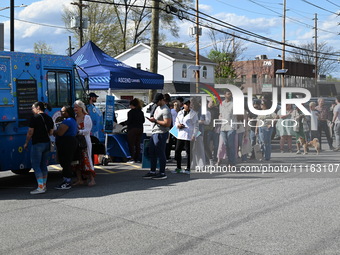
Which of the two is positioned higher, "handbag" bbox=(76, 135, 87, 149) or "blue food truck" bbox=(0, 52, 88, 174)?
"blue food truck" bbox=(0, 52, 88, 174)

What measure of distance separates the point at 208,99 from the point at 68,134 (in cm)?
395

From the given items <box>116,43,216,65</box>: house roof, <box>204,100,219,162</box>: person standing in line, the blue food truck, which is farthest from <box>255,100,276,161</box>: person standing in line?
<box>116,43,216,65</box>: house roof

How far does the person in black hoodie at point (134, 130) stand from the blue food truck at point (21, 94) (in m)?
3.09

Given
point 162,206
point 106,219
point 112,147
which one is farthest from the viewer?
point 112,147

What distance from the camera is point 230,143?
12.1m

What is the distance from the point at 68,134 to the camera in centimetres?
966

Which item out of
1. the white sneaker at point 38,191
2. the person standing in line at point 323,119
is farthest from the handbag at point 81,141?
the person standing in line at point 323,119

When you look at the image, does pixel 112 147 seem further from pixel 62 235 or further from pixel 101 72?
pixel 62 235

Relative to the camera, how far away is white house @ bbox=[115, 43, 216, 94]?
52.7 meters

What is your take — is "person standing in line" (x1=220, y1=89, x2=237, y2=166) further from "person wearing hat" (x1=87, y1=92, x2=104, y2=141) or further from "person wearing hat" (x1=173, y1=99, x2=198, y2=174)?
"person wearing hat" (x1=87, y1=92, x2=104, y2=141)

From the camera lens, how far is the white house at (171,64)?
52.7 metres

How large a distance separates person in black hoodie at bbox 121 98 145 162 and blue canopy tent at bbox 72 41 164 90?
152 cm

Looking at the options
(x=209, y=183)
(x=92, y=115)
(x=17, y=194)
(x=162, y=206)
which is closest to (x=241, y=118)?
Answer: (x=209, y=183)

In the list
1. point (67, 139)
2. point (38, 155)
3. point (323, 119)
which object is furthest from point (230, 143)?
point (38, 155)
